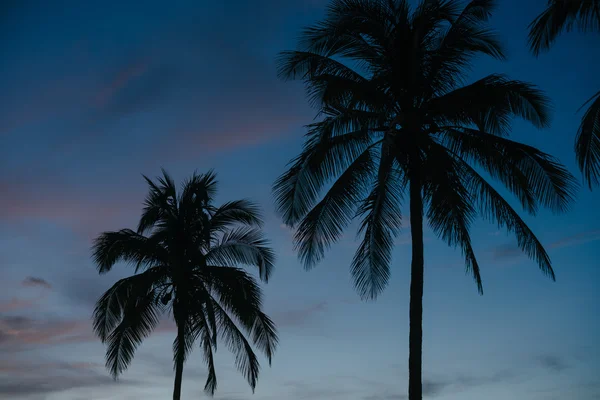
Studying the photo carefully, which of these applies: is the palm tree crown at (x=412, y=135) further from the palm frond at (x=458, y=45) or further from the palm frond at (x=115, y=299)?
the palm frond at (x=115, y=299)

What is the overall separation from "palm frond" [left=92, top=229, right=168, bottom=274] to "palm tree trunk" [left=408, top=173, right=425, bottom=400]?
1028 centimetres

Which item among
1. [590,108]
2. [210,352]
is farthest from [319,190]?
[210,352]

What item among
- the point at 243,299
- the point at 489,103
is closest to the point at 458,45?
the point at 489,103

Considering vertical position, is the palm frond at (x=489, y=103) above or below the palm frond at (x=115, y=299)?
above

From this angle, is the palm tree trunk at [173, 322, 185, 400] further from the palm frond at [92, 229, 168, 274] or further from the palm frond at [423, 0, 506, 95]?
the palm frond at [423, 0, 506, 95]

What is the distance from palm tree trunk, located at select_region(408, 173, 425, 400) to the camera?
13.8m

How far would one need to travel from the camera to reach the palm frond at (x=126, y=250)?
22.2 metres

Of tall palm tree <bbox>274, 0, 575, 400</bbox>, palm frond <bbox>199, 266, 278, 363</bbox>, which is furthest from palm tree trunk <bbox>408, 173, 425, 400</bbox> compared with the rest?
palm frond <bbox>199, 266, 278, 363</bbox>

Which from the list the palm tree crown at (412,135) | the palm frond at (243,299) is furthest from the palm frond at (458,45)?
the palm frond at (243,299)

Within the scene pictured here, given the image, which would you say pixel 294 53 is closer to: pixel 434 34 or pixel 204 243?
pixel 434 34

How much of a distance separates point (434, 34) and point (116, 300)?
13.6 m

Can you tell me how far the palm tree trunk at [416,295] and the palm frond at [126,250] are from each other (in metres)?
10.3

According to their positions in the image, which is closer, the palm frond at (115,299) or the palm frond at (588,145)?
the palm frond at (588,145)

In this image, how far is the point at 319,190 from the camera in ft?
53.4
